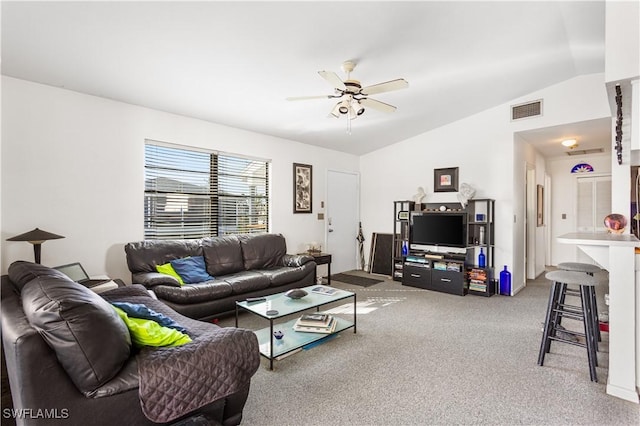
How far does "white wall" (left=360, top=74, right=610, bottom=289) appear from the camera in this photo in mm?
4109

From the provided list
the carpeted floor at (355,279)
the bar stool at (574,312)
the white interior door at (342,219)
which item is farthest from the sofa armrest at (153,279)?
the bar stool at (574,312)

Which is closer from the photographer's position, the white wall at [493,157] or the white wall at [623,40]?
the white wall at [623,40]

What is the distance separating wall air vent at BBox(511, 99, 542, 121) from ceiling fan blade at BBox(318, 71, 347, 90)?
10.4 feet

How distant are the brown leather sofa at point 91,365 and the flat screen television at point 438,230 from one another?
399 cm

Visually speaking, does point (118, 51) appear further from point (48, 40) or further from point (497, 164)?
point (497, 164)

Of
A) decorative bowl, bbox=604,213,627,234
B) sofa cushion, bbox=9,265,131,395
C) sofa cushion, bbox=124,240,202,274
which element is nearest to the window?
sofa cushion, bbox=124,240,202,274

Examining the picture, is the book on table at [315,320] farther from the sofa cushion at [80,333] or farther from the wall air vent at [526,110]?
the wall air vent at [526,110]

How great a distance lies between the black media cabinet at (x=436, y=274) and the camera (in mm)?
4625

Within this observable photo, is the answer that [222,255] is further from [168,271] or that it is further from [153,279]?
[153,279]

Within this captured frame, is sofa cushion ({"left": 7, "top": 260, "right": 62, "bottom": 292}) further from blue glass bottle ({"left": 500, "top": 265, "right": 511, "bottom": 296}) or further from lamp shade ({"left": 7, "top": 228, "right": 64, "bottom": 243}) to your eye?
blue glass bottle ({"left": 500, "top": 265, "right": 511, "bottom": 296})

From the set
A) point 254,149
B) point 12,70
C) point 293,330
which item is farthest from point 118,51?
point 293,330

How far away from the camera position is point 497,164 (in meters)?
4.79

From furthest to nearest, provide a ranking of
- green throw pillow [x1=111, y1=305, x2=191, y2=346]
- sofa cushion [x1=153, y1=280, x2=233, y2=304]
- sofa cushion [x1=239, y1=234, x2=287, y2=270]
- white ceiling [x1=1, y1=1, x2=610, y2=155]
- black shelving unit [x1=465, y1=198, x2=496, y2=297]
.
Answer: black shelving unit [x1=465, y1=198, x2=496, y2=297] → sofa cushion [x1=239, y1=234, x2=287, y2=270] → sofa cushion [x1=153, y1=280, x2=233, y2=304] → white ceiling [x1=1, y1=1, x2=610, y2=155] → green throw pillow [x1=111, y1=305, x2=191, y2=346]

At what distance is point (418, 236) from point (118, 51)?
456 cm
